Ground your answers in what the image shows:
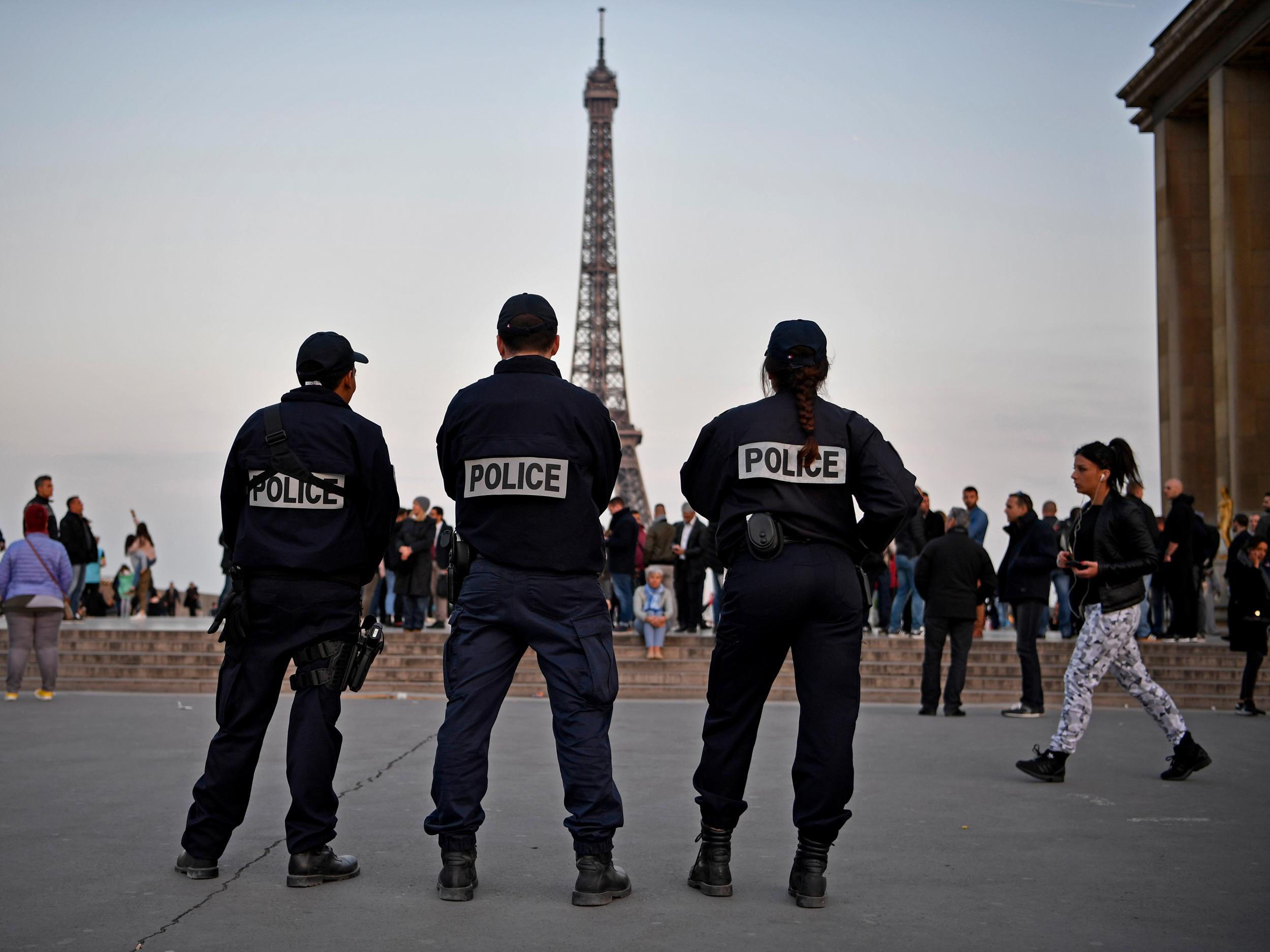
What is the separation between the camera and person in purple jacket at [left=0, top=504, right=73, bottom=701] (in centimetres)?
1122

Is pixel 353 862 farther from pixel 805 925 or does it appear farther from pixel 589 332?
pixel 589 332

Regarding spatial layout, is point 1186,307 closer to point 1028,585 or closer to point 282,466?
point 1028,585

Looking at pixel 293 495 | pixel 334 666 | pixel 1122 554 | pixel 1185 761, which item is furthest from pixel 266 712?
pixel 1185 761

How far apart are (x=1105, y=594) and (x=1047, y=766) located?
963 millimetres

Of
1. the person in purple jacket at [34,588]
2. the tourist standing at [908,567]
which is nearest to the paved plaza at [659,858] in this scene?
the person in purple jacket at [34,588]

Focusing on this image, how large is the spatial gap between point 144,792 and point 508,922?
3.21 meters

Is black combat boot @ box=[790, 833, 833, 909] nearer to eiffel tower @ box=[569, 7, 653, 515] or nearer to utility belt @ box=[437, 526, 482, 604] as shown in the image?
utility belt @ box=[437, 526, 482, 604]

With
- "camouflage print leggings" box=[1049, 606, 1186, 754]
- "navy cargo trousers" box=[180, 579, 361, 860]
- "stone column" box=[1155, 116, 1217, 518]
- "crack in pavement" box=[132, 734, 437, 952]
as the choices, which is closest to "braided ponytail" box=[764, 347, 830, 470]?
"navy cargo trousers" box=[180, 579, 361, 860]

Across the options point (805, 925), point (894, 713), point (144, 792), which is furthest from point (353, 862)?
point (894, 713)

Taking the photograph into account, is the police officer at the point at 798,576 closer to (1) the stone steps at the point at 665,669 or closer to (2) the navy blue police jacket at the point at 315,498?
(2) the navy blue police jacket at the point at 315,498

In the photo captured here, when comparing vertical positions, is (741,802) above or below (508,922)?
above

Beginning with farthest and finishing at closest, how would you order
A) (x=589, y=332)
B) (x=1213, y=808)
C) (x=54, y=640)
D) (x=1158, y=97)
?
(x=589, y=332) → (x=1158, y=97) → (x=54, y=640) → (x=1213, y=808)

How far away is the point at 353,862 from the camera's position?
473 cm

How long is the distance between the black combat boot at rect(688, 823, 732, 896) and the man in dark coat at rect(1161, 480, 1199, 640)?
11.5m
